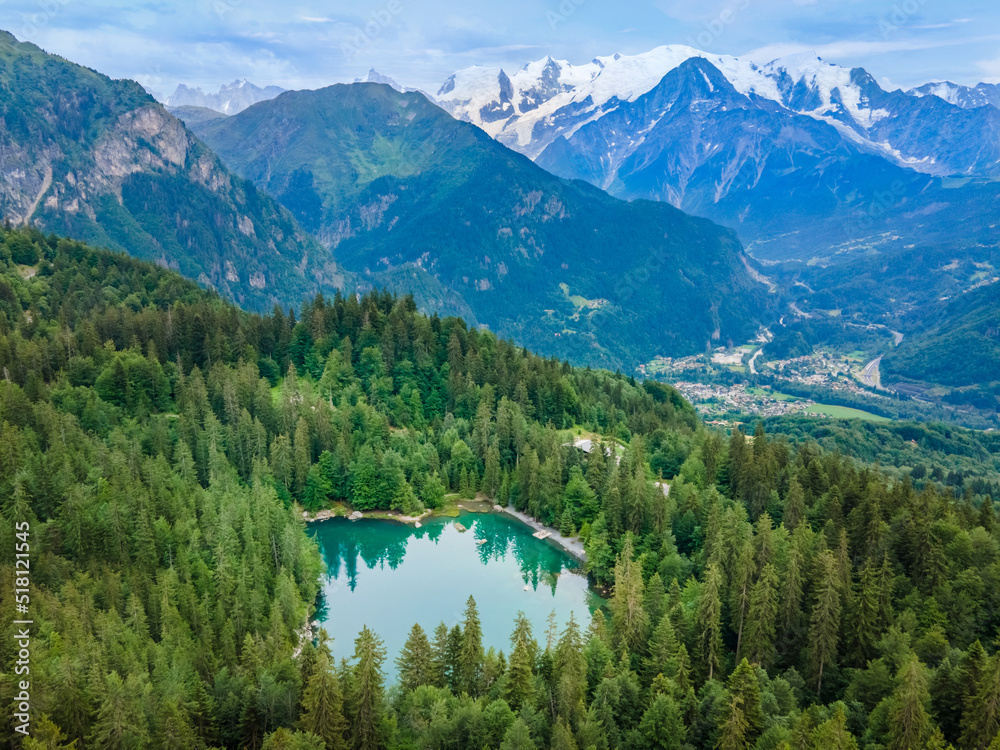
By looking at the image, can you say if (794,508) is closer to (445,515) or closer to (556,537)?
(556,537)

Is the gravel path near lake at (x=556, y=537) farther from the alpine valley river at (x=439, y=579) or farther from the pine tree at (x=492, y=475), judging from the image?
the pine tree at (x=492, y=475)

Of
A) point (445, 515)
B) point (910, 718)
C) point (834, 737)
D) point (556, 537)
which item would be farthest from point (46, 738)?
point (445, 515)

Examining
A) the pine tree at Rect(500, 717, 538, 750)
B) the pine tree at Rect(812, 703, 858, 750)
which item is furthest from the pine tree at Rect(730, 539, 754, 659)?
the pine tree at Rect(500, 717, 538, 750)

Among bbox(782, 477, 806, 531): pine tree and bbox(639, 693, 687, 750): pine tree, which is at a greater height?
bbox(782, 477, 806, 531): pine tree

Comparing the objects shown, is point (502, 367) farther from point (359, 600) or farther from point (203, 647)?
point (203, 647)

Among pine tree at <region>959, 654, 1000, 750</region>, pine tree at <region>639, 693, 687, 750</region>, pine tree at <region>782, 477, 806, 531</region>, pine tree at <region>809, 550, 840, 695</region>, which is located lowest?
pine tree at <region>639, 693, 687, 750</region>

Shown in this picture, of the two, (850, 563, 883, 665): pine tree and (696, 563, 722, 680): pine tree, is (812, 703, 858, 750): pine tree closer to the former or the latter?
(696, 563, 722, 680): pine tree

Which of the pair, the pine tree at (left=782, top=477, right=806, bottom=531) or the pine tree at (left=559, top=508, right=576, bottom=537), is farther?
the pine tree at (left=559, top=508, right=576, bottom=537)
